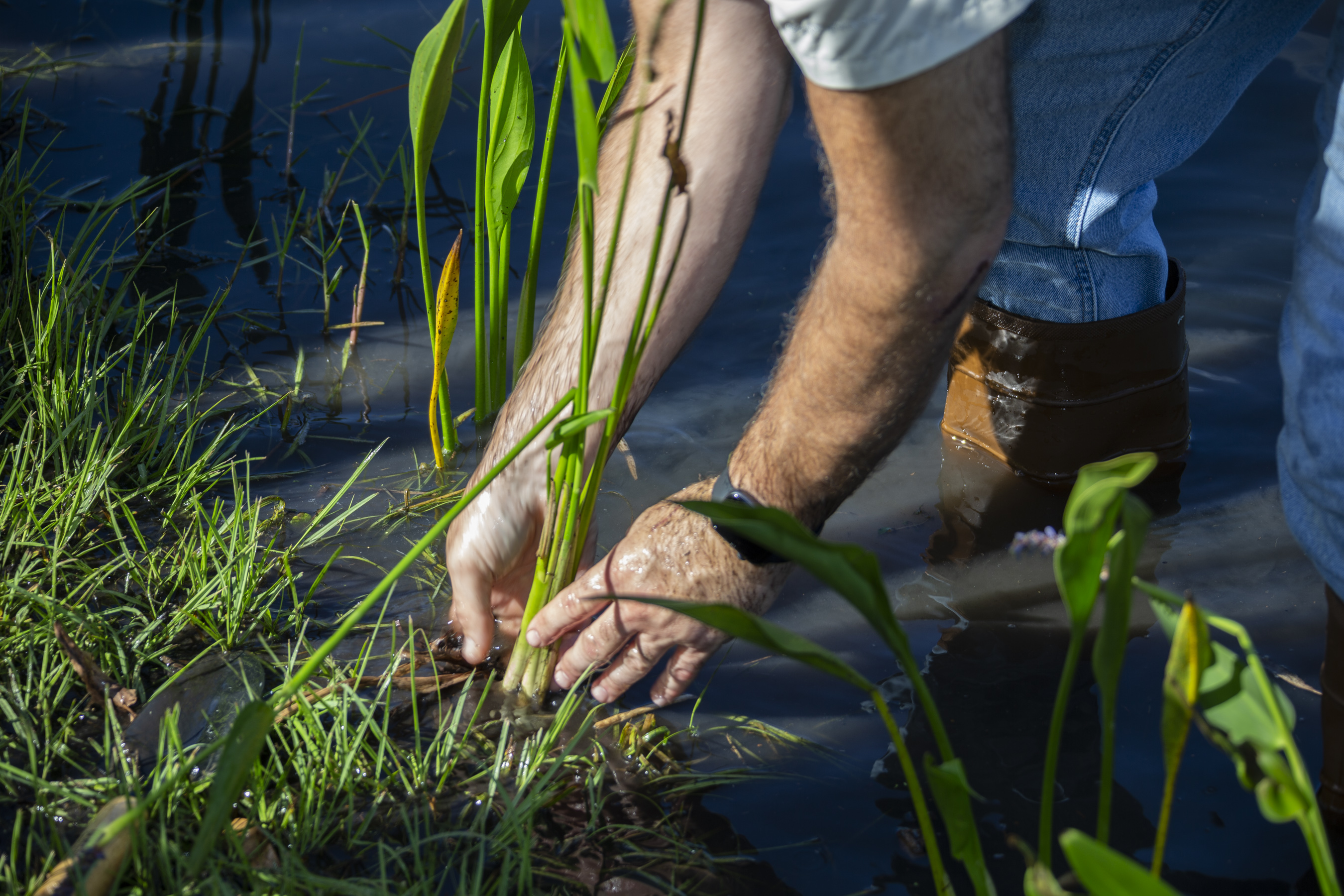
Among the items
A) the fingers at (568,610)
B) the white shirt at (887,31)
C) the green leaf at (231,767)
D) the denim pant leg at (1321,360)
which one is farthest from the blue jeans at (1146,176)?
the green leaf at (231,767)

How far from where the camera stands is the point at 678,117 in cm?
136

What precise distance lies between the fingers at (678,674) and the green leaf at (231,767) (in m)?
0.58

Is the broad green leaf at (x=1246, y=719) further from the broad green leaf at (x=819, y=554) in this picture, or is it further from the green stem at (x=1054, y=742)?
the broad green leaf at (x=819, y=554)

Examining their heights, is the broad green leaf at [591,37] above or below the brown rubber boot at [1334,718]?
above

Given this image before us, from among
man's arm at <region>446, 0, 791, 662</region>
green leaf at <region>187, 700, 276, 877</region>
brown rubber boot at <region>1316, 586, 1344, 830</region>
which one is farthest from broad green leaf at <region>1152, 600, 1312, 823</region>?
man's arm at <region>446, 0, 791, 662</region>

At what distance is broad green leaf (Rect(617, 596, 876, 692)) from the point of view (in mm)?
697

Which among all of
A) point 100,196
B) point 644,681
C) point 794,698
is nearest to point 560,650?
point 644,681

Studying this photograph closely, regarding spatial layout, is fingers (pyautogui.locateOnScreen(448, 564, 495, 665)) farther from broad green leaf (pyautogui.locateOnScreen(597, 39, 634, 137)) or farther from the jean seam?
the jean seam

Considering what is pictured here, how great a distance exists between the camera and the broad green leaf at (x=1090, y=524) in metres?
0.59

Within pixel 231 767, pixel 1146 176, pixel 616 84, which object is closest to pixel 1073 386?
pixel 1146 176

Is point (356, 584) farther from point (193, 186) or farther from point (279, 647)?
point (193, 186)

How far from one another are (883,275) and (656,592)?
0.48m

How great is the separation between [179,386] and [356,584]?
2.10 feet

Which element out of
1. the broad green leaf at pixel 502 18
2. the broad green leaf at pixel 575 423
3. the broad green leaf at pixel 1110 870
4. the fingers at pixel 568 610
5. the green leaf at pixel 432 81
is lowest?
the fingers at pixel 568 610
